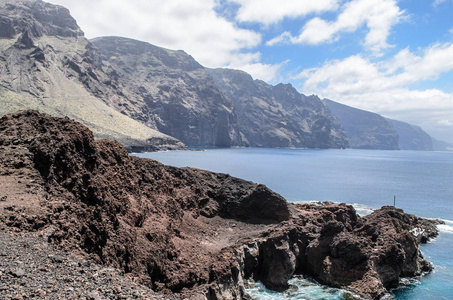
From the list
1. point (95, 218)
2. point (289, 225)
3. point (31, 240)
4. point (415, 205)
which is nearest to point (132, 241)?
point (95, 218)

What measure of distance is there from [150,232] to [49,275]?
33.6 ft

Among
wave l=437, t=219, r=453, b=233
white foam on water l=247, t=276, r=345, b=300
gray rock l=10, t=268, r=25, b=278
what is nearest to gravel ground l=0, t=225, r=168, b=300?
gray rock l=10, t=268, r=25, b=278

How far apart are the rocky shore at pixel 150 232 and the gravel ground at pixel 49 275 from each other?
0.16ft

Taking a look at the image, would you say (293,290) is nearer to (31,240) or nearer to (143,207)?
(143,207)

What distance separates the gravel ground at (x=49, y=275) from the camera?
10453mm

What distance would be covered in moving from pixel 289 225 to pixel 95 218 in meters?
19.8

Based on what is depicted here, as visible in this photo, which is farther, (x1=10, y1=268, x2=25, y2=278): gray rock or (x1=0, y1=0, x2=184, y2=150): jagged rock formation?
(x1=0, y1=0, x2=184, y2=150): jagged rock formation

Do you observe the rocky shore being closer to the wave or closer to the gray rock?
the gray rock

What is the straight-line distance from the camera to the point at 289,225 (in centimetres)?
3145

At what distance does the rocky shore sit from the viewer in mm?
13133

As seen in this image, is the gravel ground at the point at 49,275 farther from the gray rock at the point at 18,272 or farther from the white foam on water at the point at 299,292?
the white foam on water at the point at 299,292

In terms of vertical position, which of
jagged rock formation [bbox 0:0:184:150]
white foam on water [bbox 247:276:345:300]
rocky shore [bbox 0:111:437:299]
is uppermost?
jagged rock formation [bbox 0:0:184:150]

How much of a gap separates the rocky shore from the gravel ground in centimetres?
5

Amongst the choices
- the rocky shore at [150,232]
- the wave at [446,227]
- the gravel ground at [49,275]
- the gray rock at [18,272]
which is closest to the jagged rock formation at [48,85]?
the rocky shore at [150,232]
